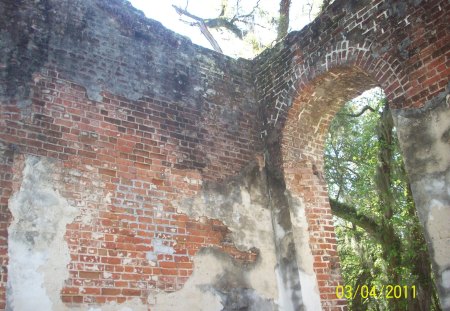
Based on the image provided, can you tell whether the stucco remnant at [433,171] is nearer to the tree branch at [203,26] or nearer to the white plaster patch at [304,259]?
the white plaster patch at [304,259]

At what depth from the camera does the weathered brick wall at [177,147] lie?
14.4ft

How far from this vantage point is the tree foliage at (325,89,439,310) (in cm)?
860

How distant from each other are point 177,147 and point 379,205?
518 centimetres

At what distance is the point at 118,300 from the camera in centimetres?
445

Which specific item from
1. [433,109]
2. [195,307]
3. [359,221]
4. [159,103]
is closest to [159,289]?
[195,307]

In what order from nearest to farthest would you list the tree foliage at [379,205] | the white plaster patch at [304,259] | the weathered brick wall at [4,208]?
the weathered brick wall at [4,208] < the white plaster patch at [304,259] < the tree foliage at [379,205]

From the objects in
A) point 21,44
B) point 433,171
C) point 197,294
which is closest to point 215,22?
point 21,44

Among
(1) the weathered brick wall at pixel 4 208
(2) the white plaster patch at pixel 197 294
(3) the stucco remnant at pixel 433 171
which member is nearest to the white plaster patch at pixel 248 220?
(2) the white plaster patch at pixel 197 294

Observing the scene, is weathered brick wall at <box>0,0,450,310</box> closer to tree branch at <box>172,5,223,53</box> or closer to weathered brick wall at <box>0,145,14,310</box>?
weathered brick wall at <box>0,145,14,310</box>

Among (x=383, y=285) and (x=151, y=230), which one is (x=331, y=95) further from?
(x=383, y=285)

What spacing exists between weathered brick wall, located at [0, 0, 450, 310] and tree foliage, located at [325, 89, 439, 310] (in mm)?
3299

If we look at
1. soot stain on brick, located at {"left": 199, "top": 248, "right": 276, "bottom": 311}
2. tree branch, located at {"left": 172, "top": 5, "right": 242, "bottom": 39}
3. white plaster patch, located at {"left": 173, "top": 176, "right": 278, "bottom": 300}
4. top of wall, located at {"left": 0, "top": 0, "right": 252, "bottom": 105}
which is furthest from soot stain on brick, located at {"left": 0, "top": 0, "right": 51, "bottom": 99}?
tree branch, located at {"left": 172, "top": 5, "right": 242, "bottom": 39}

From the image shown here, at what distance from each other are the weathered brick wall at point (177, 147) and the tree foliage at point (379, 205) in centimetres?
330

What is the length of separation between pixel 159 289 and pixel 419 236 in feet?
19.7
